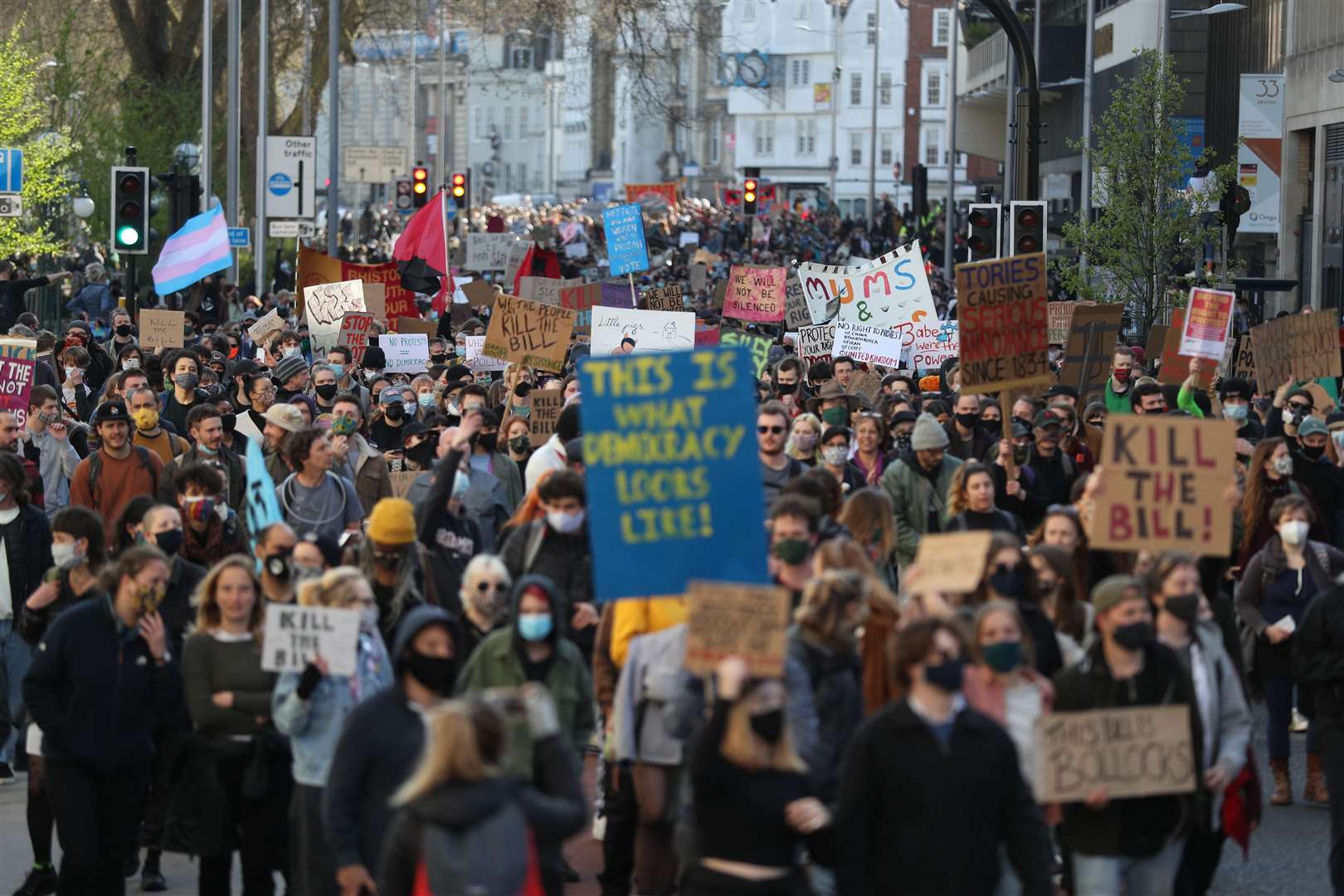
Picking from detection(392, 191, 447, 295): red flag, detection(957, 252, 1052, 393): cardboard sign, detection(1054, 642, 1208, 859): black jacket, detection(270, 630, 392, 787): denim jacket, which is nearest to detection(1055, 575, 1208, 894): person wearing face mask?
detection(1054, 642, 1208, 859): black jacket

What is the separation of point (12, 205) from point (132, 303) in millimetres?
1569

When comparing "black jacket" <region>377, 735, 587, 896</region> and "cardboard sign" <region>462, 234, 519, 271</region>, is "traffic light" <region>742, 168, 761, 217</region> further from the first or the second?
"black jacket" <region>377, 735, 587, 896</region>

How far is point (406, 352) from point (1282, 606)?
38.4 ft

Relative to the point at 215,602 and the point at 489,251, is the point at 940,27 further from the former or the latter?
the point at 215,602

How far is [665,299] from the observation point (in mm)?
23812

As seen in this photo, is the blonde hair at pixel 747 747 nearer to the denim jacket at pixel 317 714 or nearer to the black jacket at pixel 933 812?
the black jacket at pixel 933 812

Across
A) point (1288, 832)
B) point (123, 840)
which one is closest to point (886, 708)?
point (123, 840)

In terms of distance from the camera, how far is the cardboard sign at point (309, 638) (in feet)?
24.2

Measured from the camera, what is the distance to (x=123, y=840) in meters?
8.16

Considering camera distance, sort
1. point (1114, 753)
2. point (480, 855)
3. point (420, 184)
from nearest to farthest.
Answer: point (480, 855) → point (1114, 753) → point (420, 184)

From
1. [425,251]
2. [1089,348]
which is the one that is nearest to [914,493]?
[1089,348]

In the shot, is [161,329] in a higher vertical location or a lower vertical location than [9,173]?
lower

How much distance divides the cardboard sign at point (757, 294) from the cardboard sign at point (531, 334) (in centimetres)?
660

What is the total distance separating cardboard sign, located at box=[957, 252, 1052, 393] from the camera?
13359mm
